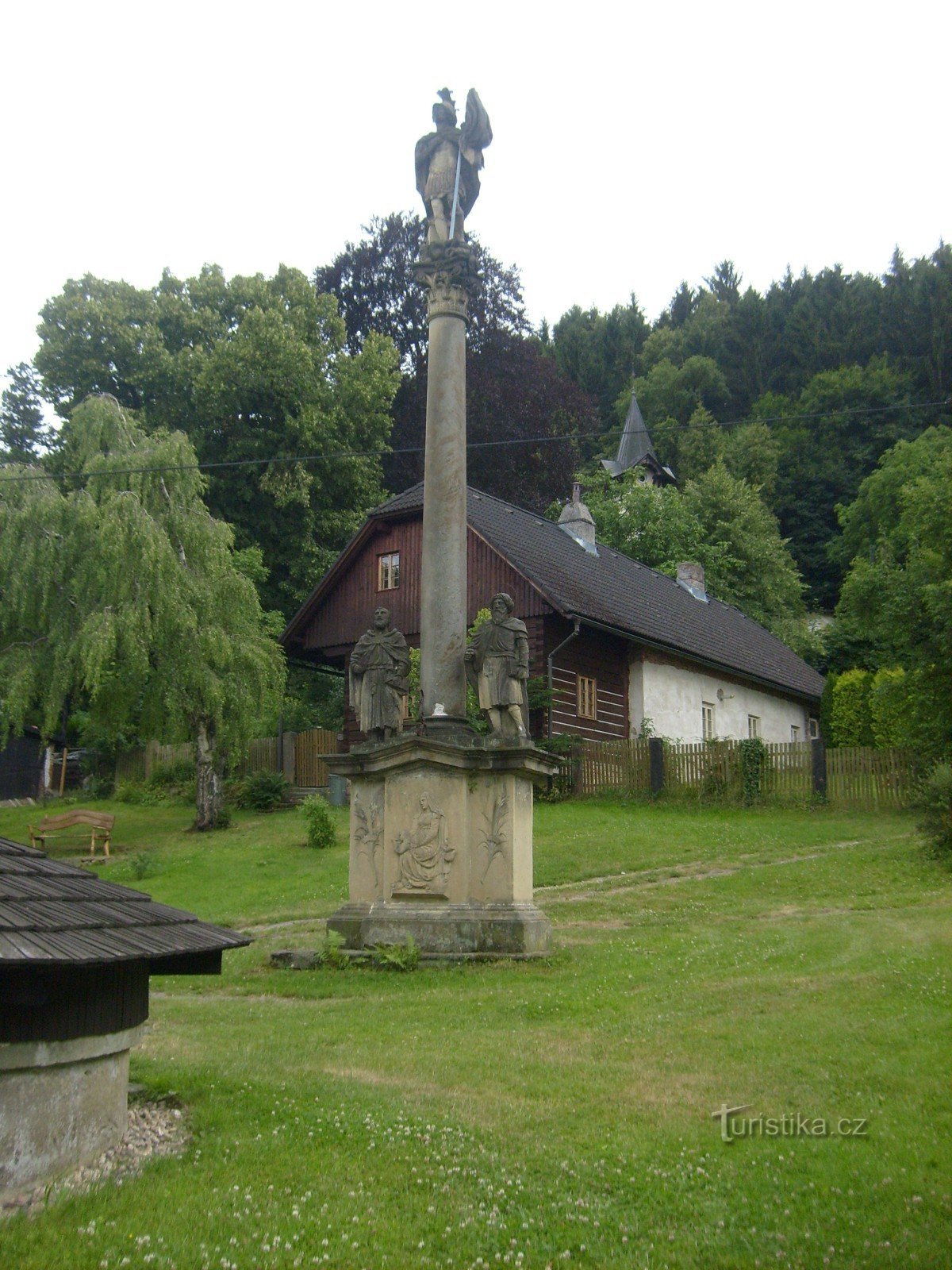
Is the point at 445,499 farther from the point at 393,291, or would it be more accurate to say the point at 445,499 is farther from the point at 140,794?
the point at 393,291

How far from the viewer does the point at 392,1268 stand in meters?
4.83

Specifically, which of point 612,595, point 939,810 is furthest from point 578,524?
point 939,810

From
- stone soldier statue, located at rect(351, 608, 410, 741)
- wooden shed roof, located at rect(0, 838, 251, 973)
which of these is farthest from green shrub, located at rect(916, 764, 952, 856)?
wooden shed roof, located at rect(0, 838, 251, 973)

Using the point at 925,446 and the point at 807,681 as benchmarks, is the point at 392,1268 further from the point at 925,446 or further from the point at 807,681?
the point at 925,446

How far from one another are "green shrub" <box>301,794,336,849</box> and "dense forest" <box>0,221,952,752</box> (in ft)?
32.4

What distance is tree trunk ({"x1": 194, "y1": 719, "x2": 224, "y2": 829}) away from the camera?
27.2 meters

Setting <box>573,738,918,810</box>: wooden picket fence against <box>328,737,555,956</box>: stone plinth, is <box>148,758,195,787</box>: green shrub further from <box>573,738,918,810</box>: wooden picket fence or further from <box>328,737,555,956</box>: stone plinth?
<box>328,737,555,956</box>: stone plinth

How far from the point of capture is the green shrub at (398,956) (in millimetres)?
12336

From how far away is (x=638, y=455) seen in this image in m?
61.2

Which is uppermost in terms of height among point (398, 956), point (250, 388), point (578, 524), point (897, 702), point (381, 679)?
point (250, 388)

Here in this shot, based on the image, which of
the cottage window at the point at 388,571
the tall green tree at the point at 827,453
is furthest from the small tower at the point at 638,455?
the cottage window at the point at 388,571

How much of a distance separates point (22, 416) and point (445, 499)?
39.1 meters

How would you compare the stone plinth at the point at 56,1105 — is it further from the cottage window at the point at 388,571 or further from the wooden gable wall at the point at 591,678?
the cottage window at the point at 388,571

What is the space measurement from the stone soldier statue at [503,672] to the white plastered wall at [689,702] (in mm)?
18785
